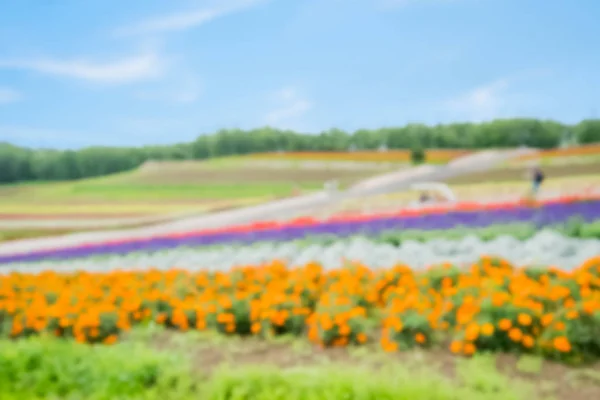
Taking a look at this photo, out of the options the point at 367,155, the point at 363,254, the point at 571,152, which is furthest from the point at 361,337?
the point at 367,155

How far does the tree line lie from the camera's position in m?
6.14

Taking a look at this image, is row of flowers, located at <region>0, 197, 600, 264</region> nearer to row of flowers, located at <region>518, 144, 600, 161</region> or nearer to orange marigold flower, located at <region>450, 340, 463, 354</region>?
row of flowers, located at <region>518, 144, 600, 161</region>

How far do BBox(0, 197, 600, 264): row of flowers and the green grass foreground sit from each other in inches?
130

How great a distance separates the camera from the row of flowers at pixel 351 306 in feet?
10.4

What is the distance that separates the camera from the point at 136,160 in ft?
25.4

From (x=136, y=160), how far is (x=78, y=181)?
2.65 ft

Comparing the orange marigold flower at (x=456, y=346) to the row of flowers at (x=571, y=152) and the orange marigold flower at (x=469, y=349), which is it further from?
the row of flowers at (x=571, y=152)

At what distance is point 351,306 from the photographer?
12.3ft

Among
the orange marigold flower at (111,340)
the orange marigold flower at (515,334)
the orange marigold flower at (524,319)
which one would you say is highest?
the orange marigold flower at (524,319)

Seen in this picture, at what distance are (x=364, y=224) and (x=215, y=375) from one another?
4.31 meters

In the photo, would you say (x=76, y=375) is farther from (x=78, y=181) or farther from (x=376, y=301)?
(x=78, y=181)

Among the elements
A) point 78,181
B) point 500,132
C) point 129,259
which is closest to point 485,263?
point 500,132

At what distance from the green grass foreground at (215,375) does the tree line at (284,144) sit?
360 cm

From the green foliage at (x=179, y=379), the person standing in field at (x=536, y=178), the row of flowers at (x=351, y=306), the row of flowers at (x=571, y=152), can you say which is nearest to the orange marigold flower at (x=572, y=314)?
the row of flowers at (x=351, y=306)
